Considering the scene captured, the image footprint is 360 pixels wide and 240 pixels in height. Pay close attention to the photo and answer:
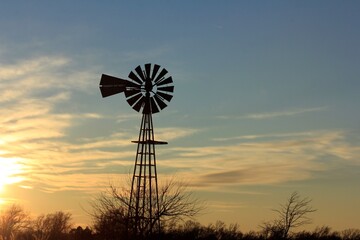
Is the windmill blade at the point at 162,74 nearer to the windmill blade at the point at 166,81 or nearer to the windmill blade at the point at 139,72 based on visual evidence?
the windmill blade at the point at 166,81

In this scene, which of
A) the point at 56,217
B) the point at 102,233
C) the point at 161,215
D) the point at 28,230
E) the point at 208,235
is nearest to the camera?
the point at 161,215

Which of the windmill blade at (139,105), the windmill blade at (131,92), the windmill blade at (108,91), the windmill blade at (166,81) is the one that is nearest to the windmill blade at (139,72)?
the windmill blade at (131,92)

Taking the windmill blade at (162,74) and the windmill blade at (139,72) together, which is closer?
the windmill blade at (139,72)

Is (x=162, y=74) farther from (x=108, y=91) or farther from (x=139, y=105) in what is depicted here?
(x=108, y=91)

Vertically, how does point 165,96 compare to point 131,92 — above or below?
below

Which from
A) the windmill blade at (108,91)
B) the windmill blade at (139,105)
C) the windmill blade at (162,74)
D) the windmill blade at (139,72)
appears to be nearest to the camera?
the windmill blade at (139,105)

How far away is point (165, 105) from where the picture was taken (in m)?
47.2

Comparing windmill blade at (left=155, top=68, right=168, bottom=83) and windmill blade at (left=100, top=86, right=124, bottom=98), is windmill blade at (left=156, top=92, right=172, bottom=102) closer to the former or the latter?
windmill blade at (left=155, top=68, right=168, bottom=83)

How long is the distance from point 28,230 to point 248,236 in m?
31.4

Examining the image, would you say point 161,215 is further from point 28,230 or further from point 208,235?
point 28,230

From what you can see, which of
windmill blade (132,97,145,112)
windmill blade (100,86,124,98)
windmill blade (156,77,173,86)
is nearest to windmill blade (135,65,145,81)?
windmill blade (156,77,173,86)

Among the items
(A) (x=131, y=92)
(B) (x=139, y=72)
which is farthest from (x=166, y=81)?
(A) (x=131, y=92)

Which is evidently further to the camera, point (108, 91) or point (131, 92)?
point (108, 91)

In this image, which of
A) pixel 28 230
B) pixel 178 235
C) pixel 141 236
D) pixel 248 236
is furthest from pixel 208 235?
pixel 141 236
